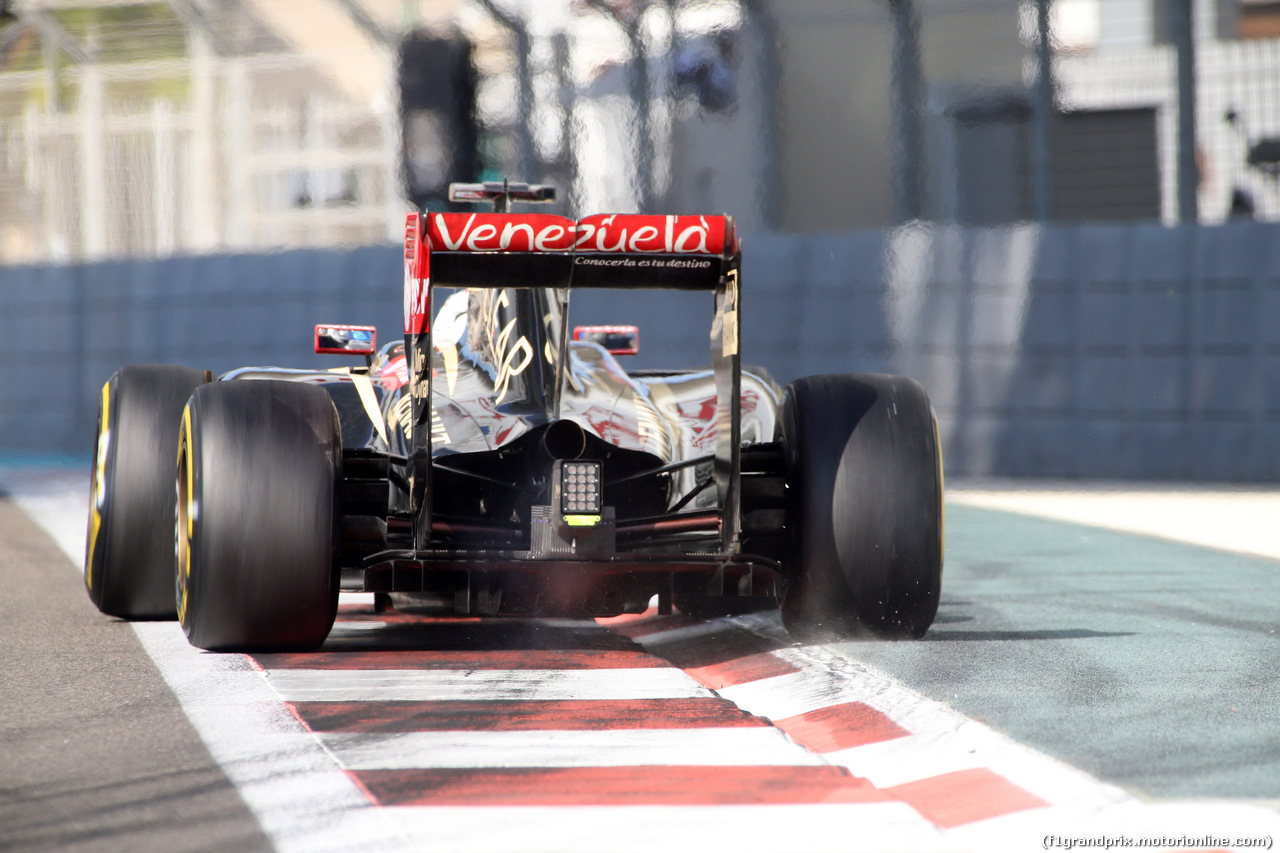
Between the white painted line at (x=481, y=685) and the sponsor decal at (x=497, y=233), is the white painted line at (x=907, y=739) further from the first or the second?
the sponsor decal at (x=497, y=233)

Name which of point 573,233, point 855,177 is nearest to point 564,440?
point 573,233

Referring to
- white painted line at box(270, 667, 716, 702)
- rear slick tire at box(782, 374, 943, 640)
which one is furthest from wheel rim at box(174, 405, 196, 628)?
rear slick tire at box(782, 374, 943, 640)

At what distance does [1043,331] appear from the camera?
488 inches

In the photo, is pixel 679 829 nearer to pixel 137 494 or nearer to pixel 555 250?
pixel 555 250

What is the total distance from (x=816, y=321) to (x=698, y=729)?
9.43 meters

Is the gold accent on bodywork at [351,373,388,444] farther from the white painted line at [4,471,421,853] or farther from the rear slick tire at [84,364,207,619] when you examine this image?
the white painted line at [4,471,421,853]

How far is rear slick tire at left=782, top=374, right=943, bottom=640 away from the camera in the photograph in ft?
15.3

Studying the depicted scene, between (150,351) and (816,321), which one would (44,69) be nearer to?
(150,351)

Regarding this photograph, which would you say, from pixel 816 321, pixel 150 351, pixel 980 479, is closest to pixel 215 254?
pixel 150 351

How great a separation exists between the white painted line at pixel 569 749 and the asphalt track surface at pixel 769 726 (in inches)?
0.4

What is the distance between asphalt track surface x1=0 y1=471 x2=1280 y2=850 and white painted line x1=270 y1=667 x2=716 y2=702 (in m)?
0.03

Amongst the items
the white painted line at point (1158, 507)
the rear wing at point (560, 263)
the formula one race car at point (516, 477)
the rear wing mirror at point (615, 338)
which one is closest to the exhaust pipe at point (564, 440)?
the formula one race car at point (516, 477)

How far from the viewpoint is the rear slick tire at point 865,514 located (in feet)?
15.3

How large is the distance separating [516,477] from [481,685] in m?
0.77
